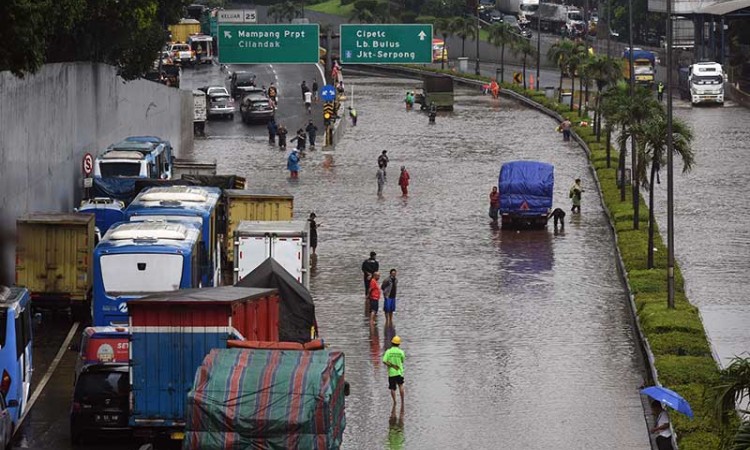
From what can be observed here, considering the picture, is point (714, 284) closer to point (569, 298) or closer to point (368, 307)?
point (569, 298)

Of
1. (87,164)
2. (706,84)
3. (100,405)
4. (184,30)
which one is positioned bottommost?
(100,405)

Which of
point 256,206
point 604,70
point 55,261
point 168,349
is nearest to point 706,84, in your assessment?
point 604,70

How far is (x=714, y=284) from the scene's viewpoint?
4100cm

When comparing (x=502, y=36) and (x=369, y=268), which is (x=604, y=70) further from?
(x=369, y=268)

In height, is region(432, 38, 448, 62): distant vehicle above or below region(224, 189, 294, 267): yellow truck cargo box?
above

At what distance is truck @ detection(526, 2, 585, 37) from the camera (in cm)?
13138

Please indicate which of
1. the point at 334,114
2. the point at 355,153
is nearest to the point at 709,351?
the point at 355,153

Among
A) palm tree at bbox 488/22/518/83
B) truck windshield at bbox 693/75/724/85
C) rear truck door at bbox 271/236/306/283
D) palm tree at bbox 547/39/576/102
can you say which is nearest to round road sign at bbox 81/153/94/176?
rear truck door at bbox 271/236/306/283

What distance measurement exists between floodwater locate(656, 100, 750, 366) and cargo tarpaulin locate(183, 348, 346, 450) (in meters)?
12.5

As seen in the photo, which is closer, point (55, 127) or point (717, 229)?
point (55, 127)

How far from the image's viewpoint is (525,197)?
49.2 metres

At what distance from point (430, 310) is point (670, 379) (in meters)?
9.09

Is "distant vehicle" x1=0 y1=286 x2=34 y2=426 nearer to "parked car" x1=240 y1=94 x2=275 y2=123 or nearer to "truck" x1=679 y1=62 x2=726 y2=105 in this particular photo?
"parked car" x1=240 y1=94 x2=275 y2=123

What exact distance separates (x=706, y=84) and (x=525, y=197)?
40.0 metres
